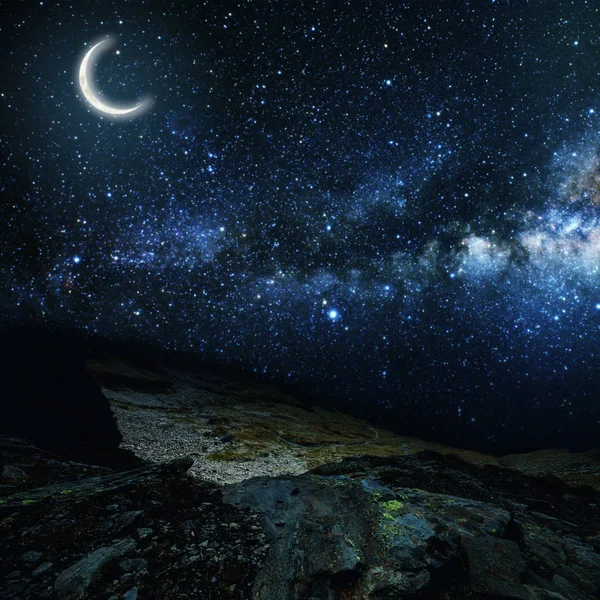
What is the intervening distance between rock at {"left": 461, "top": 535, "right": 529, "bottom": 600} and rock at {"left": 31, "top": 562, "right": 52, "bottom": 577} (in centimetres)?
911

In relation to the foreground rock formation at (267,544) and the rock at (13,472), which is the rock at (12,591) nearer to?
the foreground rock formation at (267,544)

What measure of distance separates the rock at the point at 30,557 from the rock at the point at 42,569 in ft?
0.73

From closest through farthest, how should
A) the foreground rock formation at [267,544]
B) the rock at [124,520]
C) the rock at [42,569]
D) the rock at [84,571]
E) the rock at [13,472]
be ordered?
the rock at [84,571] → the rock at [42,569] → the foreground rock formation at [267,544] → the rock at [124,520] → the rock at [13,472]

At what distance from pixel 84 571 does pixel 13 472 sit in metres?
8.38

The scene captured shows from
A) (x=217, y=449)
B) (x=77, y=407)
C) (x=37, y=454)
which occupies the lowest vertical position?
(x=217, y=449)

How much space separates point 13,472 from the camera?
427 inches

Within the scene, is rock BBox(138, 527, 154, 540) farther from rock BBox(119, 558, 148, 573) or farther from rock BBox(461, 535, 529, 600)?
rock BBox(461, 535, 529, 600)

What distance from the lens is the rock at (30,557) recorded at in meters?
5.64

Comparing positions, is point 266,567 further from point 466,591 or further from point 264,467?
point 264,467

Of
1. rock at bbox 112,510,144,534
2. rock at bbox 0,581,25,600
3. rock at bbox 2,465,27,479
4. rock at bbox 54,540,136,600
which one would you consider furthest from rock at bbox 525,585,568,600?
rock at bbox 2,465,27,479

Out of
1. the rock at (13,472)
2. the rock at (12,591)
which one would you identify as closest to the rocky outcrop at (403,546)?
the rock at (12,591)

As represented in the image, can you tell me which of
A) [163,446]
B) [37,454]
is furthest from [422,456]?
[163,446]

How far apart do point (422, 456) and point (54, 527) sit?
80.9 feet

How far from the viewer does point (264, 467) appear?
117 feet
